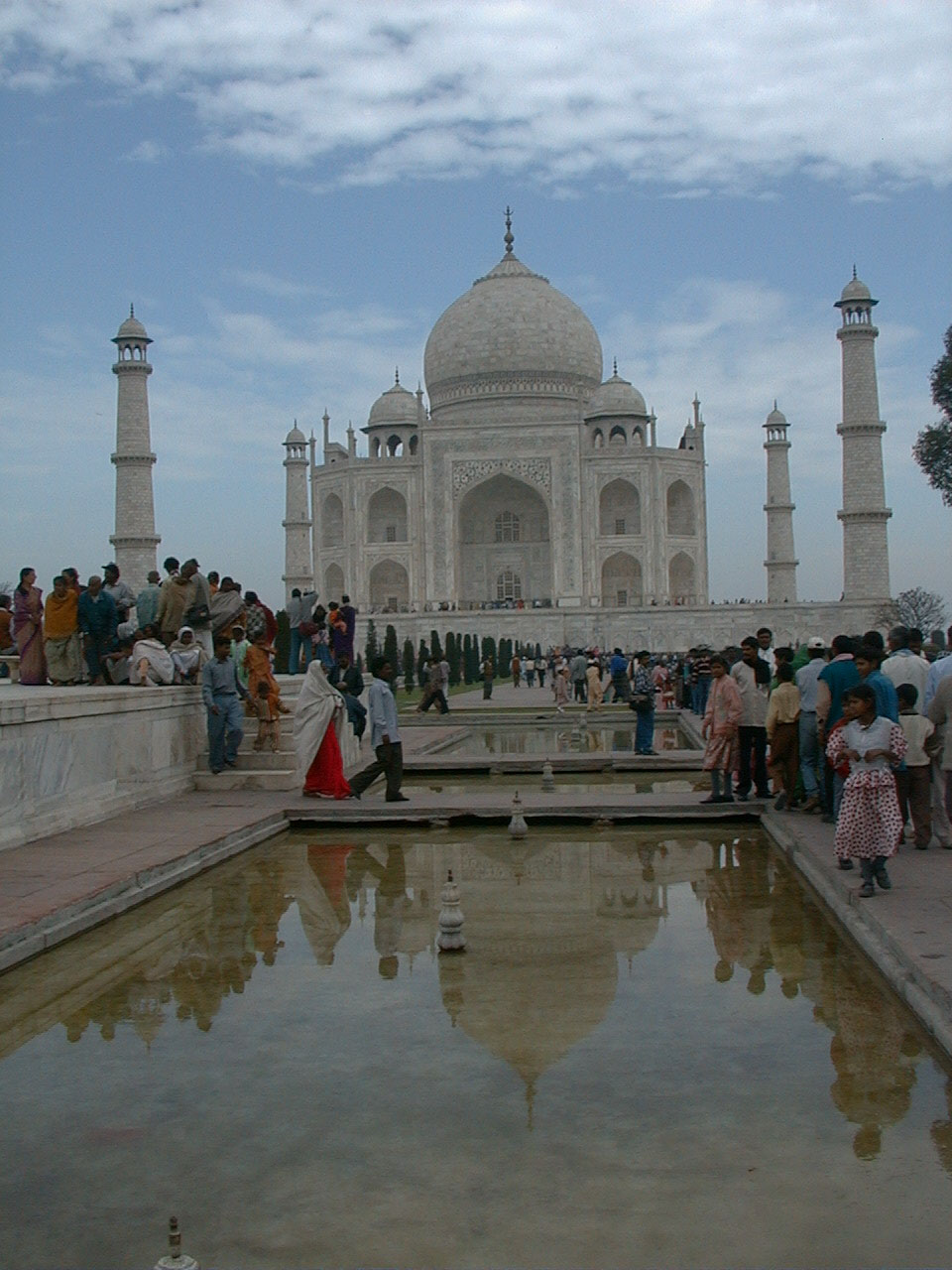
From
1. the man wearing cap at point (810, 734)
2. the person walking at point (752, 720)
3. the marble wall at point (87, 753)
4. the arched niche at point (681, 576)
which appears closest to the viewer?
the marble wall at point (87, 753)

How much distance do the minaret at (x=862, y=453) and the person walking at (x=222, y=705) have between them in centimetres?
2728

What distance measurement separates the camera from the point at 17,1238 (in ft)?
7.64

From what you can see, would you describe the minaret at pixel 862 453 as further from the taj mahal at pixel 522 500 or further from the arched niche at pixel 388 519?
the arched niche at pixel 388 519

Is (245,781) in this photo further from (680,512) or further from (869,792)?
(680,512)

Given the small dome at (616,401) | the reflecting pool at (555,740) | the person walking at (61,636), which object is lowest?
the reflecting pool at (555,740)

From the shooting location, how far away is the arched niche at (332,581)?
134 feet

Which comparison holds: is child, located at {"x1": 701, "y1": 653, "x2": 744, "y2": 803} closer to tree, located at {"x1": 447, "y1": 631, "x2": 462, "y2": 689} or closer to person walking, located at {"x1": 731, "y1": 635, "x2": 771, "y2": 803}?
person walking, located at {"x1": 731, "y1": 635, "x2": 771, "y2": 803}

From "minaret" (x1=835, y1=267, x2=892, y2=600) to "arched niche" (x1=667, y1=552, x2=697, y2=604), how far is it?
284 inches

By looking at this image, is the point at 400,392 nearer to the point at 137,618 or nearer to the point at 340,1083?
the point at 137,618

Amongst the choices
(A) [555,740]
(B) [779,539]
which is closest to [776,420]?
(B) [779,539]

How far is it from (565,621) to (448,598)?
4.59 meters

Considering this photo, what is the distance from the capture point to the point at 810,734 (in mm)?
6934

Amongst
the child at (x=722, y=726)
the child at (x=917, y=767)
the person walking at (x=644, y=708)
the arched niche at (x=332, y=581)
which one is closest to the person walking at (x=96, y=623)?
the person walking at (x=644, y=708)

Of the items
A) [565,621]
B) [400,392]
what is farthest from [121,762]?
[400,392]
